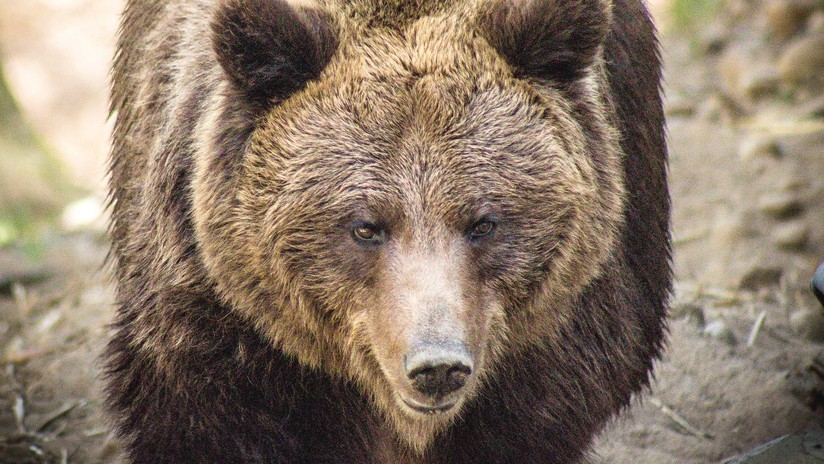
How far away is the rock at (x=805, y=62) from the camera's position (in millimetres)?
9305

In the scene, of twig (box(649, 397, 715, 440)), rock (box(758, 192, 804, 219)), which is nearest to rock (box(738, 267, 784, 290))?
rock (box(758, 192, 804, 219))

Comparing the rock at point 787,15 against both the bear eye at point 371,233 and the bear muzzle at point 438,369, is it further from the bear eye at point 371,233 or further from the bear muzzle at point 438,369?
the bear muzzle at point 438,369

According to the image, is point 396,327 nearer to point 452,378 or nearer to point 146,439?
point 452,378

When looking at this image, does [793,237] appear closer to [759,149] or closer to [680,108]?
[759,149]

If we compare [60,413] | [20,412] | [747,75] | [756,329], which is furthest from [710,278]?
[20,412]

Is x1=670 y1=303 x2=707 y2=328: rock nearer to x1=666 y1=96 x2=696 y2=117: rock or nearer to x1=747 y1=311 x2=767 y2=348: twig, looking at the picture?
x1=747 y1=311 x2=767 y2=348: twig

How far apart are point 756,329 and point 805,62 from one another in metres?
4.18

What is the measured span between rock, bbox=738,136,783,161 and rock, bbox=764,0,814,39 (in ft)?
6.14

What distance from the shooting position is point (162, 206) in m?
4.18

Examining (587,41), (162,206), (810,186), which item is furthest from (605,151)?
(810,186)

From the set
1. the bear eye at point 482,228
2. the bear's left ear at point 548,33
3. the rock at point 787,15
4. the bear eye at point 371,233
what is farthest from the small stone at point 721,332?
the rock at point 787,15

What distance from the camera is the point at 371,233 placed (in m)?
3.72

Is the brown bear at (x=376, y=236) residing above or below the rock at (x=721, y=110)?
above

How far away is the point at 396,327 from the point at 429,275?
0.24 m
